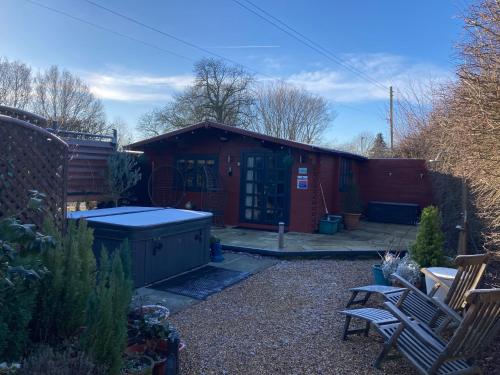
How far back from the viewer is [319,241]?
842 cm

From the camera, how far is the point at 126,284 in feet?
8.32

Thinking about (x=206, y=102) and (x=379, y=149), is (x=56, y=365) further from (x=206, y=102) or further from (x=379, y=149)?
(x=379, y=149)

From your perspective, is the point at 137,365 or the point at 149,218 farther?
the point at 149,218

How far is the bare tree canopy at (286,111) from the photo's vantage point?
2511 cm

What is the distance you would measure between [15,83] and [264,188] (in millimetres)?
15290

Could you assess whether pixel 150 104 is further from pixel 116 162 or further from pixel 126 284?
pixel 126 284

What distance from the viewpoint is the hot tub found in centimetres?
505

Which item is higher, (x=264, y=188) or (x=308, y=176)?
(x=308, y=176)

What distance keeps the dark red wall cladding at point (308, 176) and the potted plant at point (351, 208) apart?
14.6 inches

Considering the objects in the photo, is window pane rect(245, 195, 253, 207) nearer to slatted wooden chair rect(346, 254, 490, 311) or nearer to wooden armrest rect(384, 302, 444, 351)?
slatted wooden chair rect(346, 254, 490, 311)

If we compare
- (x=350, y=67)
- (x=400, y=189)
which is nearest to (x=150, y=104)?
(x=350, y=67)

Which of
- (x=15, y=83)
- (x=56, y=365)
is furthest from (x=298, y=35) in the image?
(x=56, y=365)

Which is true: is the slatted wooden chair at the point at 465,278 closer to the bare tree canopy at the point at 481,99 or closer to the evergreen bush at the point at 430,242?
the bare tree canopy at the point at 481,99

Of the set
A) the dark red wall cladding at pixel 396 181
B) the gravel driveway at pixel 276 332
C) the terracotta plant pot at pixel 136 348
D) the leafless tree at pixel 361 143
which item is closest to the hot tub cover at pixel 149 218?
the gravel driveway at pixel 276 332
